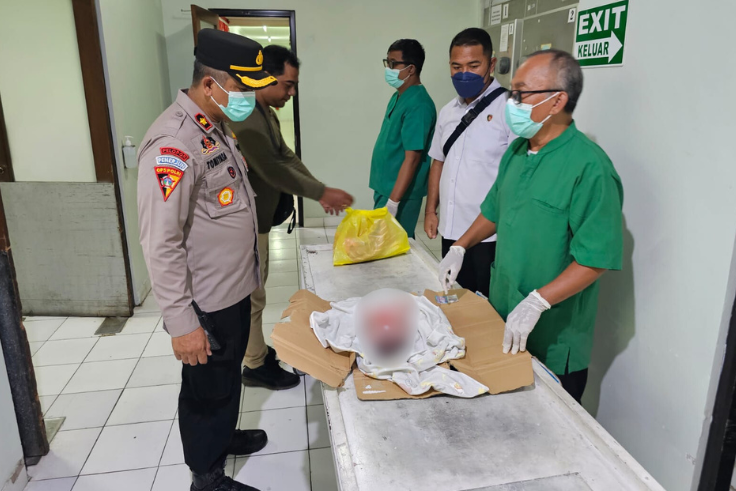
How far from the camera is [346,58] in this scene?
5359mm

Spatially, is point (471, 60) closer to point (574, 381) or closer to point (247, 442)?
point (574, 381)

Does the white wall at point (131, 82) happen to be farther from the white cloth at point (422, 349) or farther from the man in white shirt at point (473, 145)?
the white cloth at point (422, 349)

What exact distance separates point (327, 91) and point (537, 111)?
13.6 ft

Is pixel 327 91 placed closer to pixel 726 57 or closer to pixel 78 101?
pixel 78 101

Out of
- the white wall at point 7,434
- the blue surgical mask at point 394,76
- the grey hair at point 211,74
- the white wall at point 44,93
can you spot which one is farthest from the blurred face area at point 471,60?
the white wall at point 44,93

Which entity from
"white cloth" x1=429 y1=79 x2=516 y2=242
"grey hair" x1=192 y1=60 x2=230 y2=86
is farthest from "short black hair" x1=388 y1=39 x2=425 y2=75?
"grey hair" x1=192 y1=60 x2=230 y2=86

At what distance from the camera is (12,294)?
2002mm

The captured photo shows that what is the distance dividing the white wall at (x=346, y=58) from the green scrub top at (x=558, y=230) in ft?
12.8

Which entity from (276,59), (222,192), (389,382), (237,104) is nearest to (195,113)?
(237,104)

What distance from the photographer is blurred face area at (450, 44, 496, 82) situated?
233 centimetres

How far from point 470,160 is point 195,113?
1.29 metres

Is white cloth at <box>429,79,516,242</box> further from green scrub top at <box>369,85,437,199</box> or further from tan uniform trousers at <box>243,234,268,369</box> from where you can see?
tan uniform trousers at <box>243,234,268,369</box>

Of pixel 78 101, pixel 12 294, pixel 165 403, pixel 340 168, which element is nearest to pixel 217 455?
pixel 165 403

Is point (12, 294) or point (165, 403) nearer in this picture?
point (12, 294)
